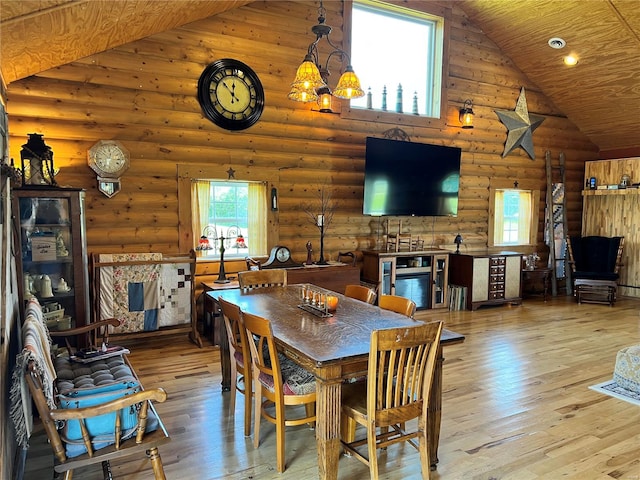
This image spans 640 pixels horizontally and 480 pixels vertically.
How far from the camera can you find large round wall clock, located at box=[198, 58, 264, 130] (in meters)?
4.96

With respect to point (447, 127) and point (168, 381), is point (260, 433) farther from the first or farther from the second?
point (447, 127)

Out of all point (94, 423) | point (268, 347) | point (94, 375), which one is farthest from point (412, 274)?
point (94, 423)

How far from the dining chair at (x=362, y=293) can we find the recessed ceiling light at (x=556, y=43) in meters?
5.08

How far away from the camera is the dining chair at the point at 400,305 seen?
289 cm

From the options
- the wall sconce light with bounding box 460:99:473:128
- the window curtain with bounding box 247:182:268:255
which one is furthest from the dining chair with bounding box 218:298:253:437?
the wall sconce light with bounding box 460:99:473:128

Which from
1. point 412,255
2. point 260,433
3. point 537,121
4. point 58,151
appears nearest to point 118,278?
point 58,151

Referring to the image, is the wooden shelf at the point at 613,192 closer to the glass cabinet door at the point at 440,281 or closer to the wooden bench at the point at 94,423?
the glass cabinet door at the point at 440,281

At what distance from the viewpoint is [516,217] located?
7691 millimetres

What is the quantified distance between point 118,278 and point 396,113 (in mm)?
4106

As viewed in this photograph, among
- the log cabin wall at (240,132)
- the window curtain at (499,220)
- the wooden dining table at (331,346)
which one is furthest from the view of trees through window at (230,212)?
the window curtain at (499,220)

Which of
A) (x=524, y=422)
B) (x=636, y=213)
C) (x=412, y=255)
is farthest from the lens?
(x=636, y=213)

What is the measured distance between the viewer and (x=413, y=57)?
648 cm

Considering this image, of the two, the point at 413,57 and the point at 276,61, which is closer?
the point at 276,61

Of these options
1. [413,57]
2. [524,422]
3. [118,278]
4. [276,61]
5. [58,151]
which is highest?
[413,57]
